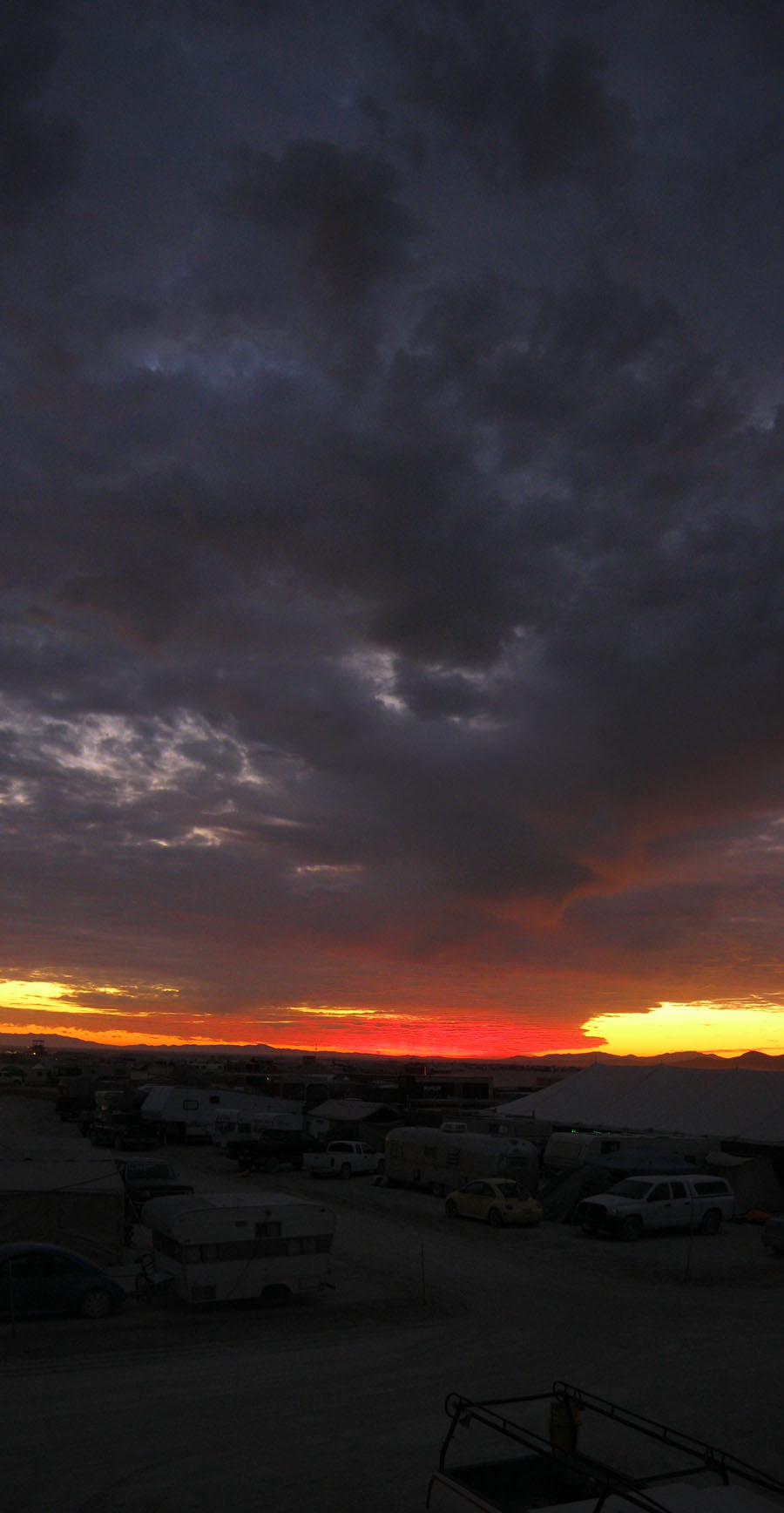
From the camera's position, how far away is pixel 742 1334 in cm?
1797

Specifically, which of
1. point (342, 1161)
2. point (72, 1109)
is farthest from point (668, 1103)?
point (72, 1109)

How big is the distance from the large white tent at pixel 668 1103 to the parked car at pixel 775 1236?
41.7ft

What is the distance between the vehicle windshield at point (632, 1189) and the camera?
2962 cm

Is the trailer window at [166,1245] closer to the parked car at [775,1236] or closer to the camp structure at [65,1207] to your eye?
the camp structure at [65,1207]

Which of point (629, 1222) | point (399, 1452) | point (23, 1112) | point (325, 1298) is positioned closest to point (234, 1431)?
point (399, 1452)

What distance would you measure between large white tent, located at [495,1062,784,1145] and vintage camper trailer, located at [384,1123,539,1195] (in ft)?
33.6

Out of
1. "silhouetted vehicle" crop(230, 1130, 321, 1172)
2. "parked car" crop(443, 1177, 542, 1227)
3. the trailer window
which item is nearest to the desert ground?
the trailer window

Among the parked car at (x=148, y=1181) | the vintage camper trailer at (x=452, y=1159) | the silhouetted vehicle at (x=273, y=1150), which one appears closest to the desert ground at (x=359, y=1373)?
the parked car at (x=148, y=1181)

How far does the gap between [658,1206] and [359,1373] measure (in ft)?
56.3

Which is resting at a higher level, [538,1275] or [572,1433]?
[572,1433]

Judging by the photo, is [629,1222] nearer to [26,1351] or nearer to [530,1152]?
[530,1152]

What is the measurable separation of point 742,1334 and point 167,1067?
10475 cm

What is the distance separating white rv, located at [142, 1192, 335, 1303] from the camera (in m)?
18.2

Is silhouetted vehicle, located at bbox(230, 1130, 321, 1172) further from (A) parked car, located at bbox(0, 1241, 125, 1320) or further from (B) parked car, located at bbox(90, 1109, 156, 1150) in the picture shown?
(A) parked car, located at bbox(0, 1241, 125, 1320)
